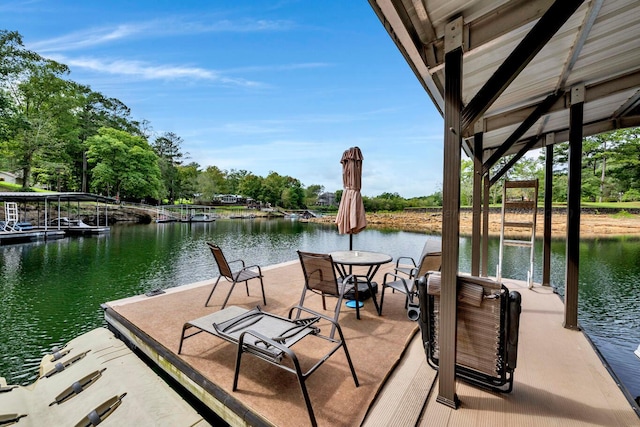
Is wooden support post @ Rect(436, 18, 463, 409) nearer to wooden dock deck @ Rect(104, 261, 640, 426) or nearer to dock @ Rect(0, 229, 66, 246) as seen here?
wooden dock deck @ Rect(104, 261, 640, 426)

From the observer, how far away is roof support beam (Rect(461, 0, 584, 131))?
3.94 ft

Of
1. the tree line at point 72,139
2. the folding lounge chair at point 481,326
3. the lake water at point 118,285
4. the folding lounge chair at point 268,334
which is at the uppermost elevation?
the tree line at point 72,139

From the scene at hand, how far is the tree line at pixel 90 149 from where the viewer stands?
18969 millimetres

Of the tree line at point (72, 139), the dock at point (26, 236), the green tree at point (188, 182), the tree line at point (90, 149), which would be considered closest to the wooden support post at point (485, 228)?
the dock at point (26, 236)

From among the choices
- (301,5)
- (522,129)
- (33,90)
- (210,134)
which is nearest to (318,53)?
(301,5)

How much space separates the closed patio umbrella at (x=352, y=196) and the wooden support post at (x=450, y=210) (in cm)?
203

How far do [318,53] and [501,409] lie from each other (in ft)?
68.1

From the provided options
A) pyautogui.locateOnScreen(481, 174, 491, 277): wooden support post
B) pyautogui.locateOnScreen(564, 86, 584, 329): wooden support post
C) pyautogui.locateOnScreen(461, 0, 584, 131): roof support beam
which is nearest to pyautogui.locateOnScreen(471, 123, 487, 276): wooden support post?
pyautogui.locateOnScreen(481, 174, 491, 277): wooden support post

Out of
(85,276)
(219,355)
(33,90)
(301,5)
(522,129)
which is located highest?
(301,5)

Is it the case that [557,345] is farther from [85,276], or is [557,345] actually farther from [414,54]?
[85,276]

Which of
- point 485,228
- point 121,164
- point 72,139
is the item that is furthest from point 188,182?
point 485,228

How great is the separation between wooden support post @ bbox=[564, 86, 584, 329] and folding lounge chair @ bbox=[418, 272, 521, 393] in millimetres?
1640

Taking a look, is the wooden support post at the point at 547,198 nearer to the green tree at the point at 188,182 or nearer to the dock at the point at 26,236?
the dock at the point at 26,236

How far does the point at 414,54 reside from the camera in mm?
1900
